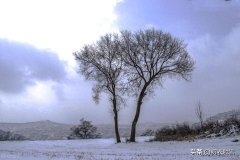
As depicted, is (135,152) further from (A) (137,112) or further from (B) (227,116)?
A: (B) (227,116)

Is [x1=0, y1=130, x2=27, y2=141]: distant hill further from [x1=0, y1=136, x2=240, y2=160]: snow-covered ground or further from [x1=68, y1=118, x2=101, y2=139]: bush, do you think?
[x1=0, y1=136, x2=240, y2=160]: snow-covered ground

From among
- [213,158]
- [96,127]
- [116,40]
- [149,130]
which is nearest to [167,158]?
[213,158]

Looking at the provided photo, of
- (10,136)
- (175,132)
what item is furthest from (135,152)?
(10,136)

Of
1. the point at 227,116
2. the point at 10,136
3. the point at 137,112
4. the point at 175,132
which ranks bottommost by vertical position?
the point at 175,132

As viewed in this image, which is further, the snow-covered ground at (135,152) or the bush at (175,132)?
the bush at (175,132)

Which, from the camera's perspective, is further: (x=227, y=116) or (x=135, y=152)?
(x=227, y=116)

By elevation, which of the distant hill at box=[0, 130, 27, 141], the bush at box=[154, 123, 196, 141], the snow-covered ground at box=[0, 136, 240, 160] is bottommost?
the snow-covered ground at box=[0, 136, 240, 160]

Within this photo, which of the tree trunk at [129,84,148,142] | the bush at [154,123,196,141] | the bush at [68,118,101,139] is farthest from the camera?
the bush at [68,118,101,139]

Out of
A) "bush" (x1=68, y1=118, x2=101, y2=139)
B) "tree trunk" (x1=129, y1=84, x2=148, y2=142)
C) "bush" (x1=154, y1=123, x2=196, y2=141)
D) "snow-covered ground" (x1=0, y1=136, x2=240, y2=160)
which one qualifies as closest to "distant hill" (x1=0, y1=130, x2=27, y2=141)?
"bush" (x1=68, y1=118, x2=101, y2=139)

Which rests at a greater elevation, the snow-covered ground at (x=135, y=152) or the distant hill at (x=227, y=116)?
the distant hill at (x=227, y=116)

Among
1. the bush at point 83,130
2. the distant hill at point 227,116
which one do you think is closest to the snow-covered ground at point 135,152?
the distant hill at point 227,116

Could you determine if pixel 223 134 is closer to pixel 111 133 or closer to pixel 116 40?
pixel 116 40

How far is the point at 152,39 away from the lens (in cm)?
4291

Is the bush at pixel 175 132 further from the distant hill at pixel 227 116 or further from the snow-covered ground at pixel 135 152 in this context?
the snow-covered ground at pixel 135 152
